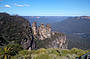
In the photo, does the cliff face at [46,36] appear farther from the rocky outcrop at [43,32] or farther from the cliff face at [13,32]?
the cliff face at [13,32]

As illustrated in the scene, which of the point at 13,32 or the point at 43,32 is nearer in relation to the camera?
the point at 13,32

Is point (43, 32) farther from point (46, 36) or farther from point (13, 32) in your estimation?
point (13, 32)

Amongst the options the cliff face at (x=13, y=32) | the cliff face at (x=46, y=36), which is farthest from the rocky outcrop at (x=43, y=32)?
the cliff face at (x=13, y=32)

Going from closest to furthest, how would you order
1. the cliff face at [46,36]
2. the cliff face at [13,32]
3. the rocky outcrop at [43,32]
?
the cliff face at [13,32] → the cliff face at [46,36] → the rocky outcrop at [43,32]

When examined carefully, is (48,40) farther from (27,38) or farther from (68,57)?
(68,57)

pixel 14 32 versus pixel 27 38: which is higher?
pixel 14 32

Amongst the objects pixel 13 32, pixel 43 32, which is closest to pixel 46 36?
pixel 43 32

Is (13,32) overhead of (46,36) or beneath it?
overhead

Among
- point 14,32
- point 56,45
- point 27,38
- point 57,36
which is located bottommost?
point 56,45

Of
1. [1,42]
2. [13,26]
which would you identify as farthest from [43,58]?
[13,26]

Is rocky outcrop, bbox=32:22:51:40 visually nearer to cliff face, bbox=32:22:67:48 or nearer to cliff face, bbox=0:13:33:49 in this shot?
cliff face, bbox=32:22:67:48

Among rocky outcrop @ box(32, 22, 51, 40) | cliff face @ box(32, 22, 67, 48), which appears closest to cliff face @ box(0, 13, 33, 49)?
cliff face @ box(32, 22, 67, 48)
